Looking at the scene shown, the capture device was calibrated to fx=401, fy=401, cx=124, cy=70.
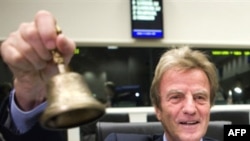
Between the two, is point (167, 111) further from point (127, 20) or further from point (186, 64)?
point (127, 20)

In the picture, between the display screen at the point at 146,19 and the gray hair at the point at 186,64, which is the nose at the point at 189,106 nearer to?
the gray hair at the point at 186,64

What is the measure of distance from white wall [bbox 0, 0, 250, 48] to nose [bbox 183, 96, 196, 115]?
3.14 metres

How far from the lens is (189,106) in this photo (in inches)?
63.8

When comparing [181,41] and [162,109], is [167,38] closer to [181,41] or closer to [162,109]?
[181,41]

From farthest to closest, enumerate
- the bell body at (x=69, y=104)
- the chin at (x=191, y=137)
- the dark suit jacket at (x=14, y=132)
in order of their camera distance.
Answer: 1. the chin at (x=191, y=137)
2. the dark suit jacket at (x=14, y=132)
3. the bell body at (x=69, y=104)

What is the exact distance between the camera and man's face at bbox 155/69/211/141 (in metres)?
1.60

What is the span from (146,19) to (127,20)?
0.75 ft

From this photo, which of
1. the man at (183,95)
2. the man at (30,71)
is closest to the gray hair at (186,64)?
the man at (183,95)

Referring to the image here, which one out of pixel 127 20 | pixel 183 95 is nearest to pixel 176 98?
pixel 183 95

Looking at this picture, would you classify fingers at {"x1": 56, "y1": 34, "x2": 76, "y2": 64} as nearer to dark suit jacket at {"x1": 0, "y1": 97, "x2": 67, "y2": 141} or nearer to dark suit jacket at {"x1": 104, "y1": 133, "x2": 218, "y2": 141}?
dark suit jacket at {"x1": 0, "y1": 97, "x2": 67, "y2": 141}

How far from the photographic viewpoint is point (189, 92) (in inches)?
64.8

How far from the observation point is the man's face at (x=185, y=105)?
1.60 metres

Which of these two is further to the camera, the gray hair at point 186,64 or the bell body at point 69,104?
the gray hair at point 186,64

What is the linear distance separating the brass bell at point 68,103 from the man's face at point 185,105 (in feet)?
3.39
